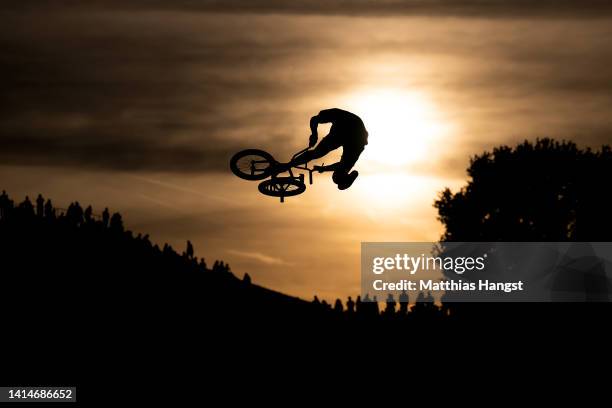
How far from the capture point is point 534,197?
99188mm

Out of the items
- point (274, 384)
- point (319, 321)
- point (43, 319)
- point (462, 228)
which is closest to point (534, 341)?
point (462, 228)

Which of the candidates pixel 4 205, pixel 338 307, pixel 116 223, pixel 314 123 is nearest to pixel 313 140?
pixel 314 123

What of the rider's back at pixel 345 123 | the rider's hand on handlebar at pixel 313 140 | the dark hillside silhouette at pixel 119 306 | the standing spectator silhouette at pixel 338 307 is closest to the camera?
the rider's back at pixel 345 123

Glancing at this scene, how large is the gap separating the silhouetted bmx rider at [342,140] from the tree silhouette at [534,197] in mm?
61900

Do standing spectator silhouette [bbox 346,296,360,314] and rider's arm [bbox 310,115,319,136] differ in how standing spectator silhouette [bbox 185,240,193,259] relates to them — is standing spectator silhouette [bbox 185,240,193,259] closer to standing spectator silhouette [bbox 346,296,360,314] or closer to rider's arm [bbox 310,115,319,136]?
standing spectator silhouette [bbox 346,296,360,314]

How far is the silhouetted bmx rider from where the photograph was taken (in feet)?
117

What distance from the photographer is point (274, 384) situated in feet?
269

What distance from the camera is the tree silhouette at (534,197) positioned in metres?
97.4

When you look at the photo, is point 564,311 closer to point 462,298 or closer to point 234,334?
point 462,298

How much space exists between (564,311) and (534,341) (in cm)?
359

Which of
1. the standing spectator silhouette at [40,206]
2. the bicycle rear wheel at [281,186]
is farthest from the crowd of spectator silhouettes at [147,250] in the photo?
the bicycle rear wheel at [281,186]

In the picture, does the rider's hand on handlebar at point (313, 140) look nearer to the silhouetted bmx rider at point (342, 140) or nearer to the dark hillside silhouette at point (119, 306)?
the silhouetted bmx rider at point (342, 140)

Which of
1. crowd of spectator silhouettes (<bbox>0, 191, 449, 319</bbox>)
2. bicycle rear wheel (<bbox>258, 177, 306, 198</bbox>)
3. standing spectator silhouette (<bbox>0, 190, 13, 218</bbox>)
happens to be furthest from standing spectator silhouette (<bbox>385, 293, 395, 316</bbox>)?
bicycle rear wheel (<bbox>258, 177, 306, 198</bbox>)

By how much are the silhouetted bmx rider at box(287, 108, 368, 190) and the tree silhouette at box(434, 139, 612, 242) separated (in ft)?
203
